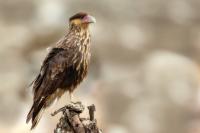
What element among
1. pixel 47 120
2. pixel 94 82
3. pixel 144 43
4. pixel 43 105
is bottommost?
pixel 43 105

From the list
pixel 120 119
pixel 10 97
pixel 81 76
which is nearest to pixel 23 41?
pixel 10 97

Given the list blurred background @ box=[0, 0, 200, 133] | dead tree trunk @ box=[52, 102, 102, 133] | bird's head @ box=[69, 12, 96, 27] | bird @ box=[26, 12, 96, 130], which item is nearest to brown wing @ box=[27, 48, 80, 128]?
bird @ box=[26, 12, 96, 130]

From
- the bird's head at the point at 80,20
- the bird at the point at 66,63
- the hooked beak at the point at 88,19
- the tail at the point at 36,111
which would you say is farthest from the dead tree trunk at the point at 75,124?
the bird's head at the point at 80,20

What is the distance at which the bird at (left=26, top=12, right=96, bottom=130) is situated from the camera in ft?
35.6

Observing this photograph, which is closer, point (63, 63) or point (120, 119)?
point (63, 63)

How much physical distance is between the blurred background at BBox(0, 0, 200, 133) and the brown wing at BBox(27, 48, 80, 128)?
792 cm

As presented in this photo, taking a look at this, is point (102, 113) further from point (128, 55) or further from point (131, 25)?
point (131, 25)

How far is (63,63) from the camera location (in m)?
11.2

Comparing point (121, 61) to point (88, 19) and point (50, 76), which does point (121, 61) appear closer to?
point (88, 19)

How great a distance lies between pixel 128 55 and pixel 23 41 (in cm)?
245

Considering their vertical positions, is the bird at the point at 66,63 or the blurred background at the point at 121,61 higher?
the blurred background at the point at 121,61

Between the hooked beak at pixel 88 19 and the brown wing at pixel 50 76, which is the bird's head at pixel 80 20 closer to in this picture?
the hooked beak at pixel 88 19

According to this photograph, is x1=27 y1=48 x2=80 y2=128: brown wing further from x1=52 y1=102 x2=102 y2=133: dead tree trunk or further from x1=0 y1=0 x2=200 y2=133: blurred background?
x1=0 y1=0 x2=200 y2=133: blurred background

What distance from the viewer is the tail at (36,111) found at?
10.4 metres
